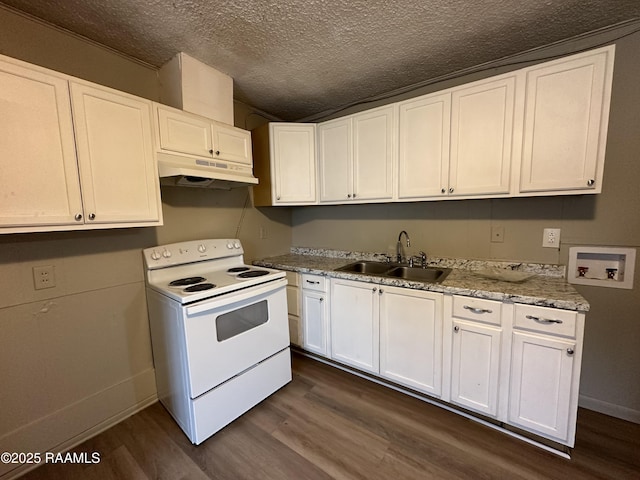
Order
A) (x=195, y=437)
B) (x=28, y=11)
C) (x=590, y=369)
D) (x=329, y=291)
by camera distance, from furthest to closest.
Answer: (x=329, y=291) → (x=590, y=369) → (x=195, y=437) → (x=28, y=11)

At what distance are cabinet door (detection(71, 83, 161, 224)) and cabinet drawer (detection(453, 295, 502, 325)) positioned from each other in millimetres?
1980

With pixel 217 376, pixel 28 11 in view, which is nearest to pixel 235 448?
pixel 217 376

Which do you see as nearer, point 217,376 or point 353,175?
point 217,376

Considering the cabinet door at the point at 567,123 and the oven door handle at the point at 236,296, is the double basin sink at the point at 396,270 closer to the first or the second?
the oven door handle at the point at 236,296

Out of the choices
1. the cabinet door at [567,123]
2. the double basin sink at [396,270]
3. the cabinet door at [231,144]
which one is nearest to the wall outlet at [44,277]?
the cabinet door at [231,144]

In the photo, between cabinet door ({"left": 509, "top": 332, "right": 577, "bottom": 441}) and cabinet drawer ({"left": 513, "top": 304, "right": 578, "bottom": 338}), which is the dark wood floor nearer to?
cabinet door ({"left": 509, "top": 332, "right": 577, "bottom": 441})

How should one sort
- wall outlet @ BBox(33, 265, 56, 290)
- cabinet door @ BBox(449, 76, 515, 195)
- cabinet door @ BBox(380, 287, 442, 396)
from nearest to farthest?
wall outlet @ BBox(33, 265, 56, 290)
cabinet door @ BBox(449, 76, 515, 195)
cabinet door @ BBox(380, 287, 442, 396)

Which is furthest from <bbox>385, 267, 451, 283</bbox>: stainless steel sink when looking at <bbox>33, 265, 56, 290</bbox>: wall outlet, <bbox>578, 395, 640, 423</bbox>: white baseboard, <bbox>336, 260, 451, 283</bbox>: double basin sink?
<bbox>33, 265, 56, 290</bbox>: wall outlet

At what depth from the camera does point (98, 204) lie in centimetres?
140

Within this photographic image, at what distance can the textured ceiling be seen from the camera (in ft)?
4.45

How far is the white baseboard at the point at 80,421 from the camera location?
1.41 metres

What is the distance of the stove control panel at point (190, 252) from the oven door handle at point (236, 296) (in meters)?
0.62

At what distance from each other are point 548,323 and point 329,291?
141 cm

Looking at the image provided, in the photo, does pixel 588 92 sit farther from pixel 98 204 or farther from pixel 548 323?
pixel 98 204
